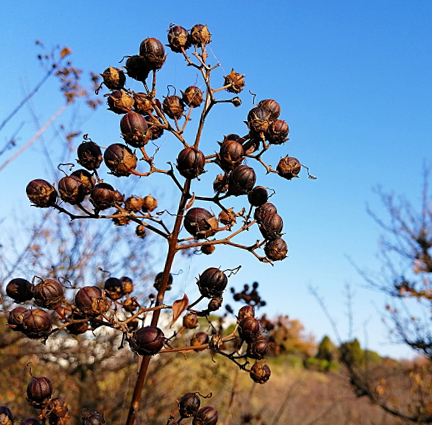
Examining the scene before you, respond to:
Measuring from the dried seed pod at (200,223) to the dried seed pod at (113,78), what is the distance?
67 centimetres

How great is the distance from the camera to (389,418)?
11.5 meters

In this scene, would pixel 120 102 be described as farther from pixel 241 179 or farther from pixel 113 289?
pixel 113 289

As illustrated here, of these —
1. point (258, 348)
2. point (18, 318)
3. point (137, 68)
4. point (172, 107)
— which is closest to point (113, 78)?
point (137, 68)

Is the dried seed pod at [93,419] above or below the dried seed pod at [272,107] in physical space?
below

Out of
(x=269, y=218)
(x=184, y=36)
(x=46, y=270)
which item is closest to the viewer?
(x=269, y=218)

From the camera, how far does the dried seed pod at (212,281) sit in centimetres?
197

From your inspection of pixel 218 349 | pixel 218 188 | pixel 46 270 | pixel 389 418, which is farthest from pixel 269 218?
pixel 389 418

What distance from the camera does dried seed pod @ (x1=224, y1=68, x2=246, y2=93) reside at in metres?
2.23

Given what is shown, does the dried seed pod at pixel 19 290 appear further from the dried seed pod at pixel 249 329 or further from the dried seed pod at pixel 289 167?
the dried seed pod at pixel 289 167

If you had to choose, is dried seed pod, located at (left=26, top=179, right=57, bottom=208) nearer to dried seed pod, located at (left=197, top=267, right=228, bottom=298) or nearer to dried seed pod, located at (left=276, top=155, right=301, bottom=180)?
dried seed pod, located at (left=197, top=267, right=228, bottom=298)

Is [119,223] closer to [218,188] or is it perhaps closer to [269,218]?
[218,188]

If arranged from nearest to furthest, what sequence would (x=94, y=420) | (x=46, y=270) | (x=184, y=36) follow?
(x=94, y=420), (x=184, y=36), (x=46, y=270)

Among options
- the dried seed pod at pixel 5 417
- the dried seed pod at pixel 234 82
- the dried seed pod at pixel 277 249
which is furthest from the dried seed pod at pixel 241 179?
the dried seed pod at pixel 5 417

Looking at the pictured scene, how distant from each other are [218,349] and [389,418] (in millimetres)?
11423
